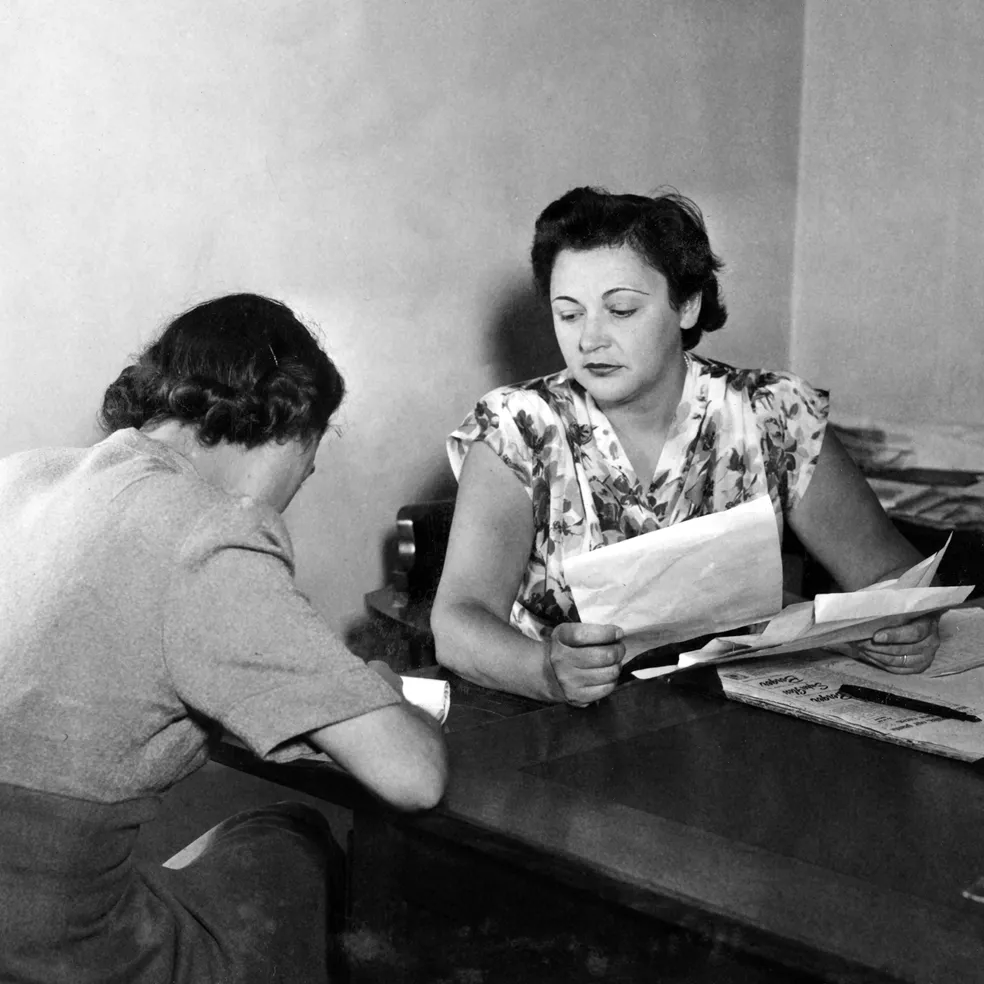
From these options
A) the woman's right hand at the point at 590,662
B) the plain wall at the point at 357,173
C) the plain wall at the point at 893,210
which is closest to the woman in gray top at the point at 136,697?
the woman's right hand at the point at 590,662

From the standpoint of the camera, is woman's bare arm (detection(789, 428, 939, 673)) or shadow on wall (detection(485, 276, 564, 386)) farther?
shadow on wall (detection(485, 276, 564, 386))

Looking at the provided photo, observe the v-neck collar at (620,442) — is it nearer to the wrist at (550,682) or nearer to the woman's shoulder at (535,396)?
the woman's shoulder at (535,396)

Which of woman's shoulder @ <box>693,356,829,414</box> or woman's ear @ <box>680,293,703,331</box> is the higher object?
woman's ear @ <box>680,293,703,331</box>

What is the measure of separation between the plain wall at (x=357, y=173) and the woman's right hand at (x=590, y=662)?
3.04ft

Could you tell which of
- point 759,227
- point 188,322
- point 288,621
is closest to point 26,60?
point 188,322

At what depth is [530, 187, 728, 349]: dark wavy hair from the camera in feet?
6.00

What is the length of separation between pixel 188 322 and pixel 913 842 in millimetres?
853

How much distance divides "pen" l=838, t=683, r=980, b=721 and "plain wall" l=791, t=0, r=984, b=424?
5.76 feet

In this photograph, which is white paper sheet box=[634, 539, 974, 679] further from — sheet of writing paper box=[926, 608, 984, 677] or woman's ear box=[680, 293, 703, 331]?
woman's ear box=[680, 293, 703, 331]

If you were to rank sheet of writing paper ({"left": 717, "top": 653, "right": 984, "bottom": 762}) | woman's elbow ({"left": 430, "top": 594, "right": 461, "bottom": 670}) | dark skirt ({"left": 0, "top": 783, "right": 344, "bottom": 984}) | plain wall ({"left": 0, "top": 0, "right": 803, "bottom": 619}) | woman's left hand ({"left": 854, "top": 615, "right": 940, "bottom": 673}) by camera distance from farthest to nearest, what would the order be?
plain wall ({"left": 0, "top": 0, "right": 803, "bottom": 619}) → woman's elbow ({"left": 430, "top": 594, "right": 461, "bottom": 670}) → woman's left hand ({"left": 854, "top": 615, "right": 940, "bottom": 673}) → sheet of writing paper ({"left": 717, "top": 653, "right": 984, "bottom": 762}) → dark skirt ({"left": 0, "top": 783, "right": 344, "bottom": 984})

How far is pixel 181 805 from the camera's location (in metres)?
2.04

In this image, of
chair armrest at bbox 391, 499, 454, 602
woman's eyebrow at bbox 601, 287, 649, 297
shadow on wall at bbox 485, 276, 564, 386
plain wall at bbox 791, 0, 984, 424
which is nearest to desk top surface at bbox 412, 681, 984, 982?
woman's eyebrow at bbox 601, 287, 649, 297

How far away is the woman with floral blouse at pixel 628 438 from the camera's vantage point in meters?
1.77

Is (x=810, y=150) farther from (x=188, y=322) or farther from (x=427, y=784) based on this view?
(x=427, y=784)
